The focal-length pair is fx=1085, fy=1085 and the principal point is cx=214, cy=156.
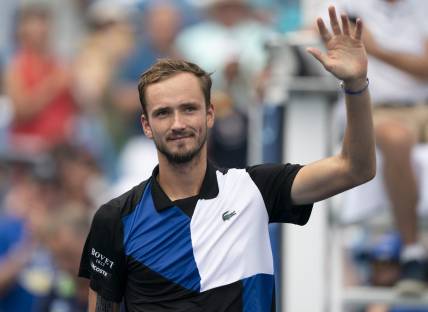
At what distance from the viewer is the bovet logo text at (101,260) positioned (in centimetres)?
386

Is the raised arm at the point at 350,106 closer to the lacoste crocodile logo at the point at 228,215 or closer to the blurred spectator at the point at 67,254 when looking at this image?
the lacoste crocodile logo at the point at 228,215

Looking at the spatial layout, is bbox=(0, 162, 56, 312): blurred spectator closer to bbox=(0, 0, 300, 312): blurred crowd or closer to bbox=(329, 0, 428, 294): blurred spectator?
bbox=(0, 0, 300, 312): blurred crowd

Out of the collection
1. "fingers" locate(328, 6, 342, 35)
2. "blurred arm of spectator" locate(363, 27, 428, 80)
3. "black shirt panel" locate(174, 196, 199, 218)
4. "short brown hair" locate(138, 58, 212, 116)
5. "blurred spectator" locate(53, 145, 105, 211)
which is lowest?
"black shirt panel" locate(174, 196, 199, 218)

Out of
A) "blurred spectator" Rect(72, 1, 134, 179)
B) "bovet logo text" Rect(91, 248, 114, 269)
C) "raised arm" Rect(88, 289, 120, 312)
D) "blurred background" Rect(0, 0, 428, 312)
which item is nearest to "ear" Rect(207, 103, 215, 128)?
"bovet logo text" Rect(91, 248, 114, 269)

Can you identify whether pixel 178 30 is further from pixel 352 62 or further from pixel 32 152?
pixel 352 62

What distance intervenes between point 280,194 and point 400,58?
2.73m

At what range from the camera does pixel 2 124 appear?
467 inches

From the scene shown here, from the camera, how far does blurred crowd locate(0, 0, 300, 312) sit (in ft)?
35.0

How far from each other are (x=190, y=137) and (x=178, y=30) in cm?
815

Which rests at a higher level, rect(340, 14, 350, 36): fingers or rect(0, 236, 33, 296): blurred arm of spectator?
rect(0, 236, 33, 296): blurred arm of spectator

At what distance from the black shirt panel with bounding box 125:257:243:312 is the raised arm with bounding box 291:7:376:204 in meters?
0.51

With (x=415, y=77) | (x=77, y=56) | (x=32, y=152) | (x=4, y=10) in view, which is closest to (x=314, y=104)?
(x=415, y=77)

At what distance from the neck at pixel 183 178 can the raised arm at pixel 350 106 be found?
44 centimetres

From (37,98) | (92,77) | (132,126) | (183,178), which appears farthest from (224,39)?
(183,178)
